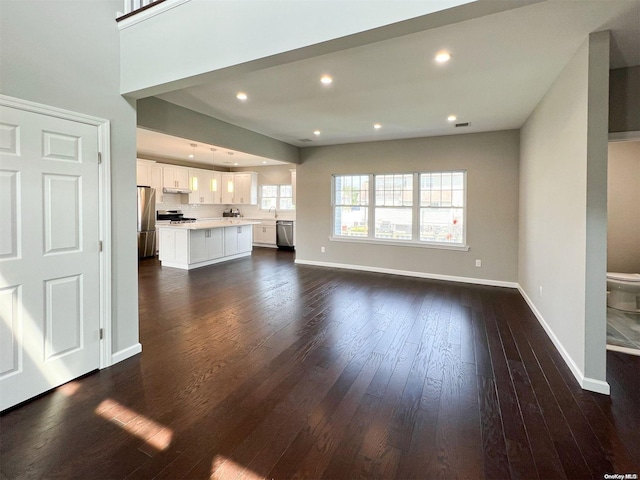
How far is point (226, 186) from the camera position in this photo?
10562mm

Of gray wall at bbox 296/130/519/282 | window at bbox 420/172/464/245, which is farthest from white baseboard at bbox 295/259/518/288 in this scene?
window at bbox 420/172/464/245

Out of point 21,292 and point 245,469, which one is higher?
point 21,292

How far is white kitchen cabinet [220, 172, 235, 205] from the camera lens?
10492 mm

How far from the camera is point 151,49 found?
2.51 meters

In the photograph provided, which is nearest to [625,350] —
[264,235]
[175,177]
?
[264,235]

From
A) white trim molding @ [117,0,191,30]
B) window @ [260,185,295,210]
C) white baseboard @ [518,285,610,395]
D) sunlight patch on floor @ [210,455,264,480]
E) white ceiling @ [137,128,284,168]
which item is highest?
white ceiling @ [137,128,284,168]

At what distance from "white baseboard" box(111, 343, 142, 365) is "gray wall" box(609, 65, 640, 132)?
186 inches

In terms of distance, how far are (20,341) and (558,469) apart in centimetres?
331

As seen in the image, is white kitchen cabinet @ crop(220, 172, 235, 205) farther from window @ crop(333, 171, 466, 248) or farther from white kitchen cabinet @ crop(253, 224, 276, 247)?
window @ crop(333, 171, 466, 248)

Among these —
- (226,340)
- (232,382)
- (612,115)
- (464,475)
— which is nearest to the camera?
(464,475)

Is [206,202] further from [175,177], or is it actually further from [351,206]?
[351,206]

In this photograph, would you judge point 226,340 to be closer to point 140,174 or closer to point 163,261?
point 163,261

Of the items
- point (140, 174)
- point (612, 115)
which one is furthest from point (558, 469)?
point (140, 174)

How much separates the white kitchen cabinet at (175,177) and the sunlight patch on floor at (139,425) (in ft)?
25.0
